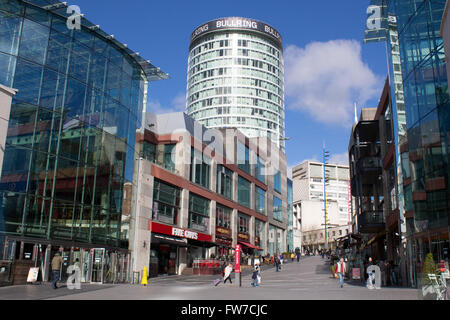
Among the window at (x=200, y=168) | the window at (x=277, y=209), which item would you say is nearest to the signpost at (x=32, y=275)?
the window at (x=200, y=168)

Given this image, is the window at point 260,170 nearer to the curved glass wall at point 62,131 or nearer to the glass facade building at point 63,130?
the glass facade building at point 63,130

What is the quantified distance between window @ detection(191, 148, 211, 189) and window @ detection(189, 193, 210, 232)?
1.70 m

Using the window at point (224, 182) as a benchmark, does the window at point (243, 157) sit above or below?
above

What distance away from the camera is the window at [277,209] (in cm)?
7531

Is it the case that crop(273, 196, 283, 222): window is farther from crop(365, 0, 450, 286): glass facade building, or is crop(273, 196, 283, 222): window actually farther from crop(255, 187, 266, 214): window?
crop(365, 0, 450, 286): glass facade building

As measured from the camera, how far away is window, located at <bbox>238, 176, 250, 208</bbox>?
198 ft

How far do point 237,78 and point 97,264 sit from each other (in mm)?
109587

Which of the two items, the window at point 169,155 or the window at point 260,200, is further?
the window at point 260,200

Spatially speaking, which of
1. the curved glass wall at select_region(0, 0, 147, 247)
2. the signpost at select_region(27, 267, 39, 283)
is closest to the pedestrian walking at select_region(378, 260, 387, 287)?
the curved glass wall at select_region(0, 0, 147, 247)

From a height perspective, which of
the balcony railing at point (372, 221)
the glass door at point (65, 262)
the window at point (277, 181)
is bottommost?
the glass door at point (65, 262)

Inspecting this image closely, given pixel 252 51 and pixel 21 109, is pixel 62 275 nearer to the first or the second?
pixel 21 109

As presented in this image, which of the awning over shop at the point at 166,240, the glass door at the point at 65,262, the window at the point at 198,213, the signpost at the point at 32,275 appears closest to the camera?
the signpost at the point at 32,275

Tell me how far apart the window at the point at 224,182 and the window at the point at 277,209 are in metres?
20.0

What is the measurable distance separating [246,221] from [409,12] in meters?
38.9
